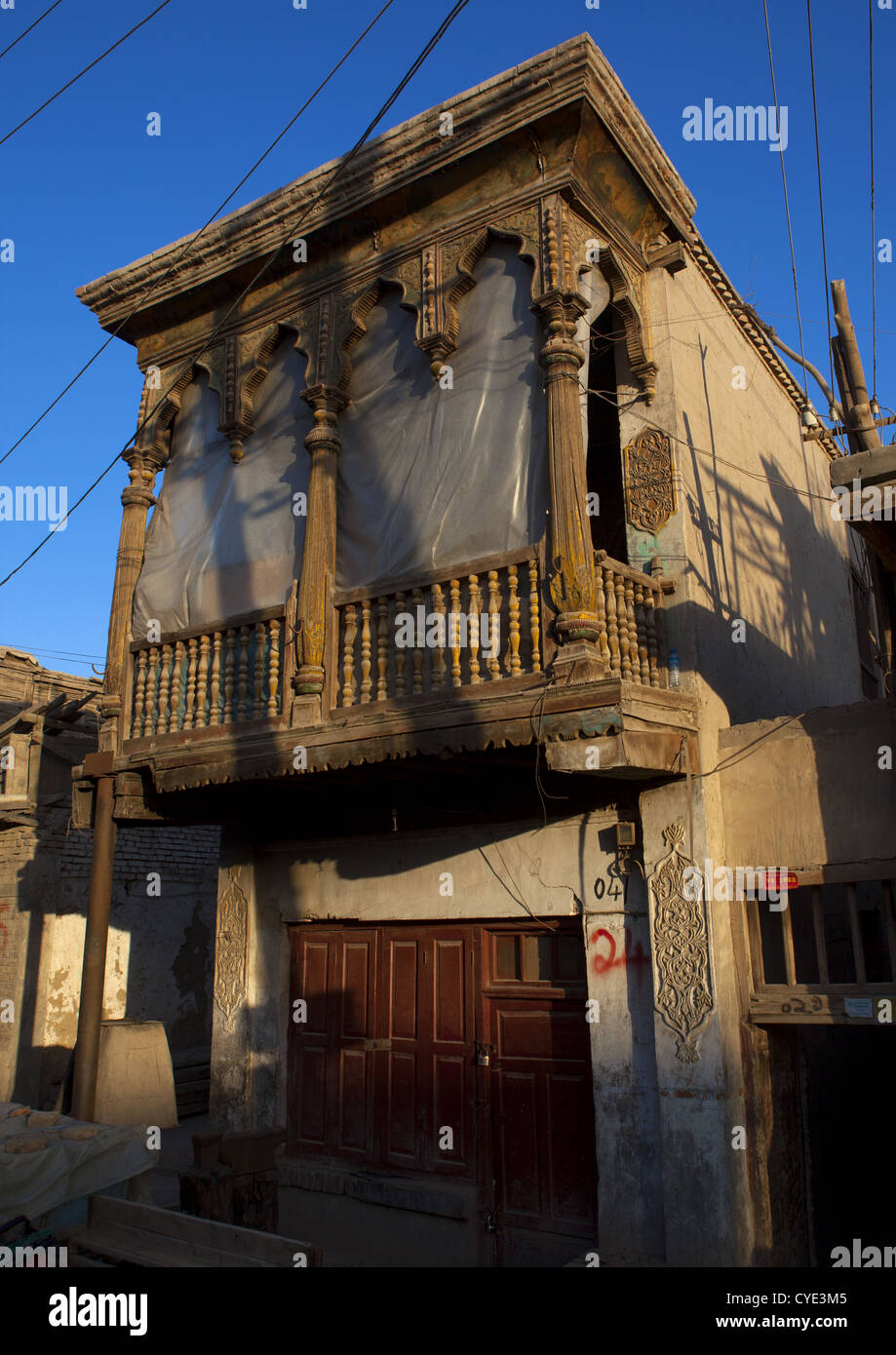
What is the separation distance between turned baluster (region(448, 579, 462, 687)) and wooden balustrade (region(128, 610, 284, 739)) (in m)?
1.61

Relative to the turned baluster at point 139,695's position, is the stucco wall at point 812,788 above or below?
below

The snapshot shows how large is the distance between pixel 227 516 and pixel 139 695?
1.80 meters

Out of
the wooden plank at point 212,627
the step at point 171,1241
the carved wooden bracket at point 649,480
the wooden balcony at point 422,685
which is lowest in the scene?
the step at point 171,1241

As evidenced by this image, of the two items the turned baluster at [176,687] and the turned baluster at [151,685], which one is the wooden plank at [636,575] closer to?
the turned baluster at [176,687]

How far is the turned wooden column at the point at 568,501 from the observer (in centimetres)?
622

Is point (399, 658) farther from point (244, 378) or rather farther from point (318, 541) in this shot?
point (244, 378)

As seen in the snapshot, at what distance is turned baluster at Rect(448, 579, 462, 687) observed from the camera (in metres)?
6.71

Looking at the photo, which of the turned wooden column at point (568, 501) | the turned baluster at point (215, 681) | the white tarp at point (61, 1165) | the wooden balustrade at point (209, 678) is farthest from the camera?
the turned baluster at point (215, 681)

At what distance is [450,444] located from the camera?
7.49m

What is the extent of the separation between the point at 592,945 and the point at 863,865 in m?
1.97

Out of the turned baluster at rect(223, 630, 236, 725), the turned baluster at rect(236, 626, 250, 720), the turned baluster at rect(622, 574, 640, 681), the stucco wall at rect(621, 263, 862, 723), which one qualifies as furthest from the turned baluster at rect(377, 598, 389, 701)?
the stucco wall at rect(621, 263, 862, 723)

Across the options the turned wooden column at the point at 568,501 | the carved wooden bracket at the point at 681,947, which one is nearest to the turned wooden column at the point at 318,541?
the turned wooden column at the point at 568,501

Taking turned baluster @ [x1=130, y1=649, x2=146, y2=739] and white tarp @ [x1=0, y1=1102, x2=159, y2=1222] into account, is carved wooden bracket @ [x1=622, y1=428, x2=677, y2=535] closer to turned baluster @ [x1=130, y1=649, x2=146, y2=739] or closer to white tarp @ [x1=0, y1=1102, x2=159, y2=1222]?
turned baluster @ [x1=130, y1=649, x2=146, y2=739]

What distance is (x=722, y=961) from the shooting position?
655 cm
